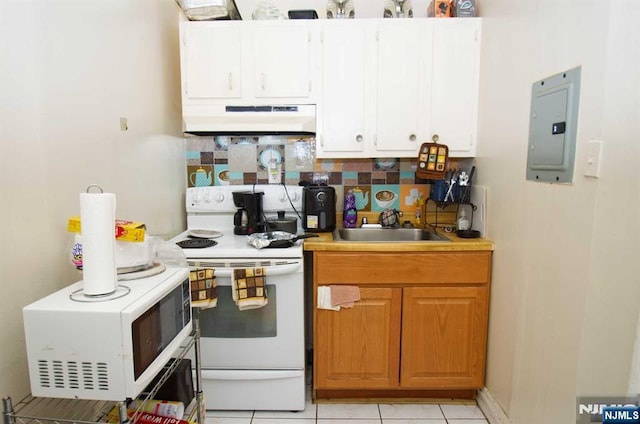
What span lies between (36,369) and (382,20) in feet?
7.03

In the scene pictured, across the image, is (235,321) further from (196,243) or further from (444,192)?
(444,192)

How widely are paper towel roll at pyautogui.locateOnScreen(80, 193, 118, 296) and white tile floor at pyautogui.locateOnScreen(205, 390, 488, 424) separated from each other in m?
1.26

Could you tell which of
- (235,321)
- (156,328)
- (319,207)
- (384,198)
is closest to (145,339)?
(156,328)

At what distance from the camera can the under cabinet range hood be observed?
218cm

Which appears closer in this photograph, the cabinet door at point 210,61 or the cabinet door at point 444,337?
the cabinet door at point 444,337

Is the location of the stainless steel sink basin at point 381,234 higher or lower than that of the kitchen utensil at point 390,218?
lower

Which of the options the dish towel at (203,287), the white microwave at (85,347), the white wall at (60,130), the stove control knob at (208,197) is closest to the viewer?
the white microwave at (85,347)

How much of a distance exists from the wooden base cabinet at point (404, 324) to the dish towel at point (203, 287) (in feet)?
1.68

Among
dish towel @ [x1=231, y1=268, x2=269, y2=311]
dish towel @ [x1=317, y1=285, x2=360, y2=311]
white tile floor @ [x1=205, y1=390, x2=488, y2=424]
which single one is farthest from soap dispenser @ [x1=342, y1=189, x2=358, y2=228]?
white tile floor @ [x1=205, y1=390, x2=488, y2=424]

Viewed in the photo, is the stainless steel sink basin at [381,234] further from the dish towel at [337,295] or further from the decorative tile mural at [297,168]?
the dish towel at [337,295]

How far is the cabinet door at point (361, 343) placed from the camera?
200cm

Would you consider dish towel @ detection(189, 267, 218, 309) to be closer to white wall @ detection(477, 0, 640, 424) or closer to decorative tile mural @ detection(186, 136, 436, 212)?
decorative tile mural @ detection(186, 136, 436, 212)

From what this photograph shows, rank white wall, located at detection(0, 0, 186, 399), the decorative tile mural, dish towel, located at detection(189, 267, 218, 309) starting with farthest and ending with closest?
the decorative tile mural, dish towel, located at detection(189, 267, 218, 309), white wall, located at detection(0, 0, 186, 399)

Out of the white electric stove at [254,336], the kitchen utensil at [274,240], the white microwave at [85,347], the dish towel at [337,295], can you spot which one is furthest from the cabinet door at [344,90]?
the white microwave at [85,347]
